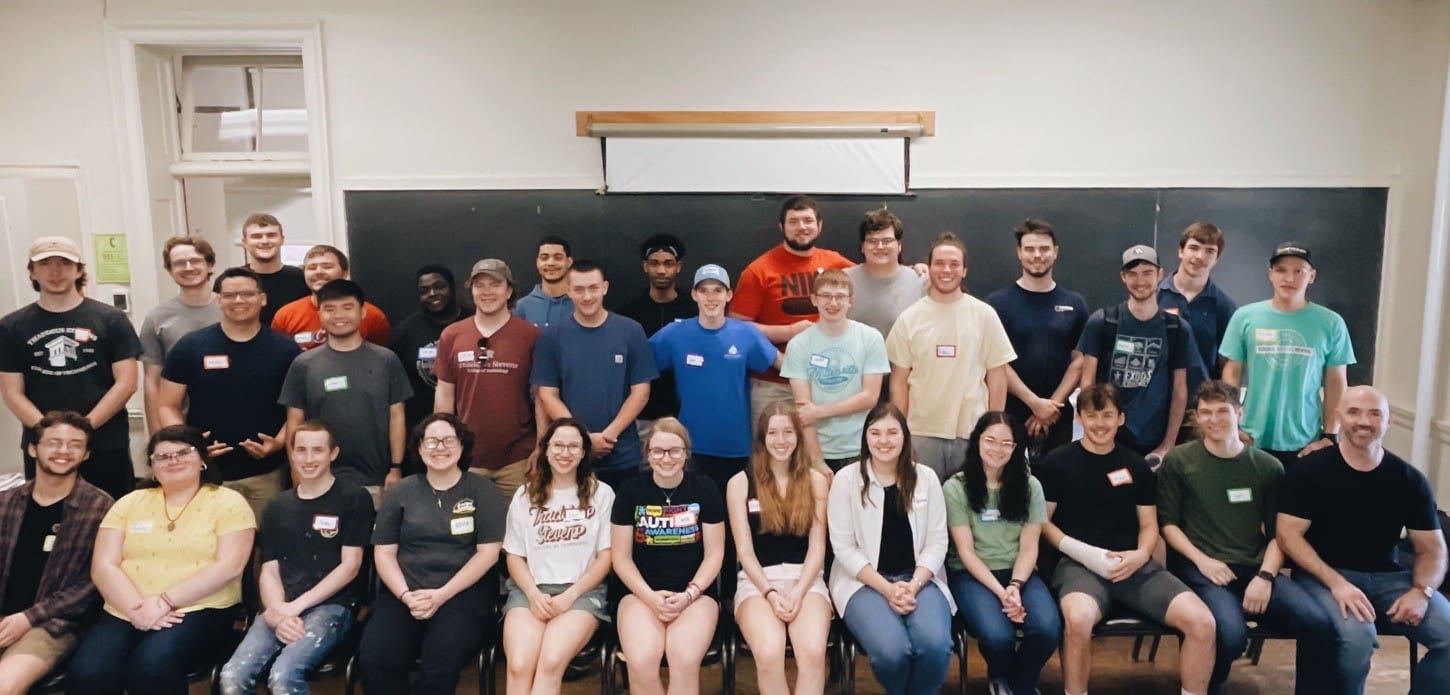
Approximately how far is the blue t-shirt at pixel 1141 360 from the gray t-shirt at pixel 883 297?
2.35 feet

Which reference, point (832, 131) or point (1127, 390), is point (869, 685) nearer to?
point (1127, 390)

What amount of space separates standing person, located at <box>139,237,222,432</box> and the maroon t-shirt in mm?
1135

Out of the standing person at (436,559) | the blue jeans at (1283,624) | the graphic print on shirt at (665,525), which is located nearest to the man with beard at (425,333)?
the standing person at (436,559)

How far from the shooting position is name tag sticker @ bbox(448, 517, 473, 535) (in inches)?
113

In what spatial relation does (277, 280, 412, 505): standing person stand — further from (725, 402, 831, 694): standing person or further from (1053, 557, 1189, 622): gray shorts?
(1053, 557, 1189, 622): gray shorts

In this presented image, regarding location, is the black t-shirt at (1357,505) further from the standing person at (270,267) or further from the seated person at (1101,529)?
the standing person at (270,267)

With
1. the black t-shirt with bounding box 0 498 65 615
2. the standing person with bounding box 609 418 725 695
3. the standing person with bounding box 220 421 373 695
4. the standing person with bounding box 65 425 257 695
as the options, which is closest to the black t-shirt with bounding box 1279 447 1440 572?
the standing person with bounding box 609 418 725 695

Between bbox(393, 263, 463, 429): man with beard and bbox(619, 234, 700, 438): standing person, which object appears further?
bbox(619, 234, 700, 438): standing person

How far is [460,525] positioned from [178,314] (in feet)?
5.80

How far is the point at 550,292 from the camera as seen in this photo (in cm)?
384

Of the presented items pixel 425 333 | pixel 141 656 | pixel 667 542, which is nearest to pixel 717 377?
pixel 667 542

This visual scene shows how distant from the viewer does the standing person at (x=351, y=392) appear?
10.6 ft

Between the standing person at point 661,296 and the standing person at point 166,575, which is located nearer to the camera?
the standing person at point 166,575

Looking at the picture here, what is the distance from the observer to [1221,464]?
120 inches
